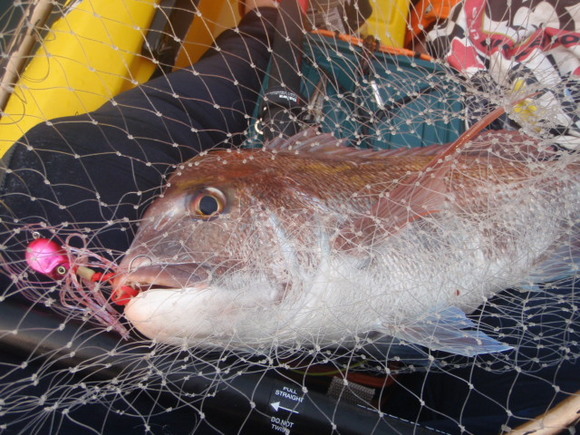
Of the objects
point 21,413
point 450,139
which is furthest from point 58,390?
point 450,139

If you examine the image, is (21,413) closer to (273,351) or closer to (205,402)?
(205,402)

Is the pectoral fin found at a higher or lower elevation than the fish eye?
lower

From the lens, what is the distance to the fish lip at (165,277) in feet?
2.76

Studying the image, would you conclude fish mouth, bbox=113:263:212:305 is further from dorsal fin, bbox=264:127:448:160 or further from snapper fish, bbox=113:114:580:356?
dorsal fin, bbox=264:127:448:160

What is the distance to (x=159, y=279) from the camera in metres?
0.84

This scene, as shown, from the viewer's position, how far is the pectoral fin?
944 millimetres

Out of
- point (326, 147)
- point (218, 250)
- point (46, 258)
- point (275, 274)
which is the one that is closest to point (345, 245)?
point (275, 274)

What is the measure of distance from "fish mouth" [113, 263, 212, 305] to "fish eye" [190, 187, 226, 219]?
0.14m

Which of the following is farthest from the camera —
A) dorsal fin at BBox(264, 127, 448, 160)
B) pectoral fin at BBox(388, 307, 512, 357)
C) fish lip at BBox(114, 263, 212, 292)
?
dorsal fin at BBox(264, 127, 448, 160)

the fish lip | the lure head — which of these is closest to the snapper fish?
the fish lip

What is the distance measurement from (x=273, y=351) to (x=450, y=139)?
52.7 inches

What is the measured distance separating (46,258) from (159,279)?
10.6 inches

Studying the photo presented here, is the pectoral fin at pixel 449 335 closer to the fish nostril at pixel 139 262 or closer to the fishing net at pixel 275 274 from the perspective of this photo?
the fishing net at pixel 275 274

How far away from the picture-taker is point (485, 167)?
1112 mm
